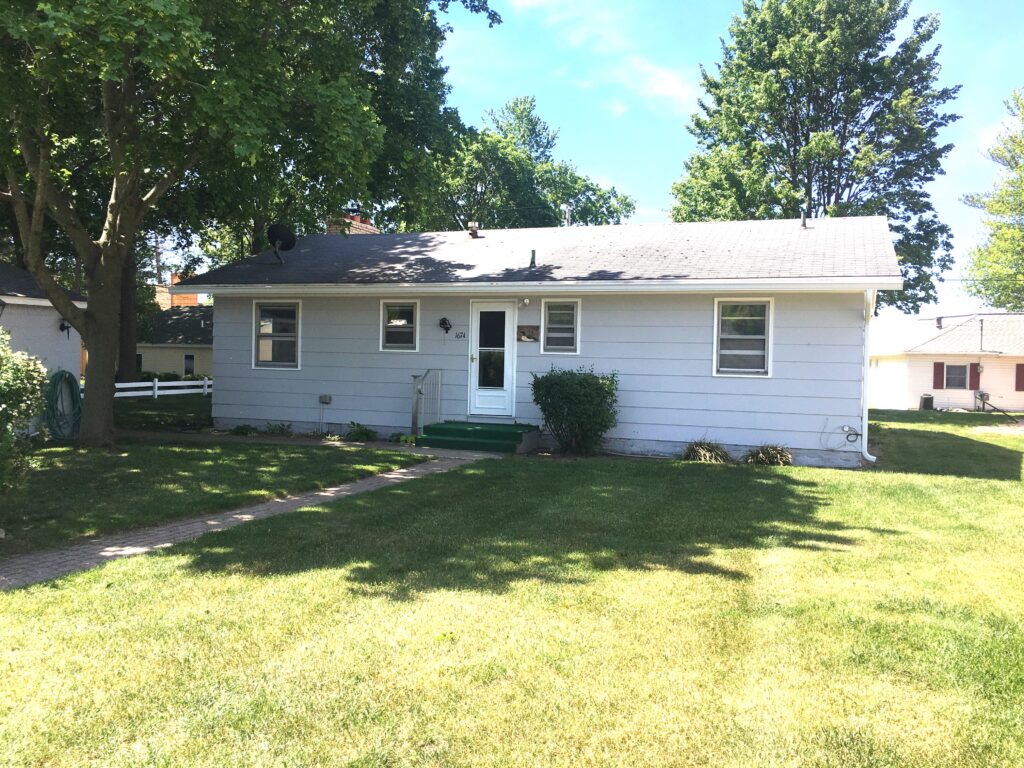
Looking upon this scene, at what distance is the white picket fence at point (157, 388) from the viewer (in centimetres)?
1866

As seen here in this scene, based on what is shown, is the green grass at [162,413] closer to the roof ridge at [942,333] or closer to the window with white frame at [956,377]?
the roof ridge at [942,333]

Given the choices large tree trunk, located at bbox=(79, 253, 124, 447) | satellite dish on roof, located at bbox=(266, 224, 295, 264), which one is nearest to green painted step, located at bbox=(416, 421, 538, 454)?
large tree trunk, located at bbox=(79, 253, 124, 447)

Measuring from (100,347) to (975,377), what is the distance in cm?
3217

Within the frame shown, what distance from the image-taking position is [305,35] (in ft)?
33.9

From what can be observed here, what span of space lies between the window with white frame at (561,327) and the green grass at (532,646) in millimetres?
5411

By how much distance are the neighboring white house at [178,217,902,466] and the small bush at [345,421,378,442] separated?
0.21 metres

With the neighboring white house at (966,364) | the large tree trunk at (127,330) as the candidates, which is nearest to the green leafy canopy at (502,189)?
the large tree trunk at (127,330)

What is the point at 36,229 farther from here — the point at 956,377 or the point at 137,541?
the point at 956,377

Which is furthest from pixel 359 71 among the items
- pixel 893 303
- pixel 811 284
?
pixel 893 303

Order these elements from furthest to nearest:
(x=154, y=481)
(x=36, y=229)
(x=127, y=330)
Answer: (x=127, y=330) → (x=36, y=229) → (x=154, y=481)

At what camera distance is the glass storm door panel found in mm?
12148

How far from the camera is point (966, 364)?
3058cm

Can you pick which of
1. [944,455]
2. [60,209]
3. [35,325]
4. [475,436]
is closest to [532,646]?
[475,436]

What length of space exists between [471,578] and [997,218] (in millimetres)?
32400
